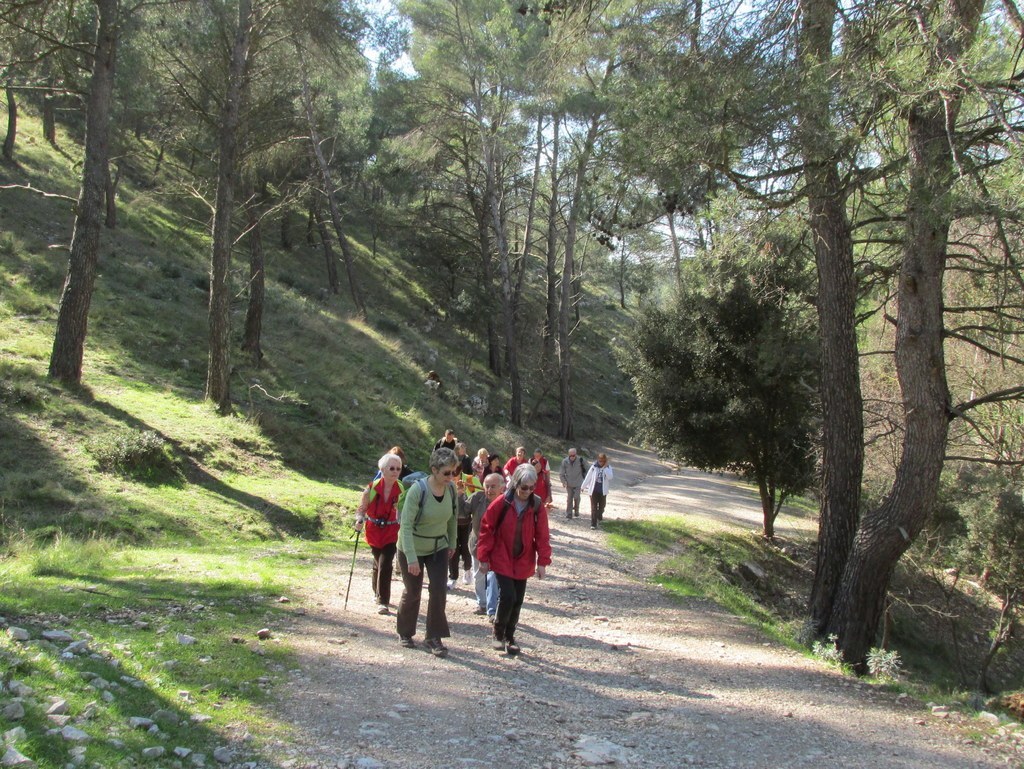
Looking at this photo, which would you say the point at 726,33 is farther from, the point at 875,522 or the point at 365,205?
the point at 365,205

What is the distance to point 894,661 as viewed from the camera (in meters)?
8.39

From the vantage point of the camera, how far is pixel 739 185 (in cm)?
867

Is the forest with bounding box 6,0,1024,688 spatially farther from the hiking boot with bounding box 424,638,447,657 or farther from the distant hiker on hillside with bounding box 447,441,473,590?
the hiking boot with bounding box 424,638,447,657

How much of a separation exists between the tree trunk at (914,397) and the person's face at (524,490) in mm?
4562

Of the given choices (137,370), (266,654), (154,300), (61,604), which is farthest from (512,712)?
(154,300)

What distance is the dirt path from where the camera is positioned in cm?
460

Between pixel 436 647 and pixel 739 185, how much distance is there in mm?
5949

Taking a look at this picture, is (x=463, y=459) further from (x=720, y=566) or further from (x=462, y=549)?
(x=720, y=566)

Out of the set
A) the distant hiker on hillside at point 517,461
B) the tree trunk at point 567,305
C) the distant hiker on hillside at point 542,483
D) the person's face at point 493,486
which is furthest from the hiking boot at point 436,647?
the tree trunk at point 567,305

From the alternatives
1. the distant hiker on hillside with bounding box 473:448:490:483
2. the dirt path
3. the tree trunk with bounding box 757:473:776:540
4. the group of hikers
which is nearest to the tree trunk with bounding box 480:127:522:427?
the tree trunk with bounding box 757:473:776:540

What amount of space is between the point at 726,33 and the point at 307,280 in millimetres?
27469

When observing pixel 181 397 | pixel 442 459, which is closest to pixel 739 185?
pixel 442 459

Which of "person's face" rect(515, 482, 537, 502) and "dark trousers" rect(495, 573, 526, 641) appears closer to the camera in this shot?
"person's face" rect(515, 482, 537, 502)

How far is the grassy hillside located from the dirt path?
3.30 m
